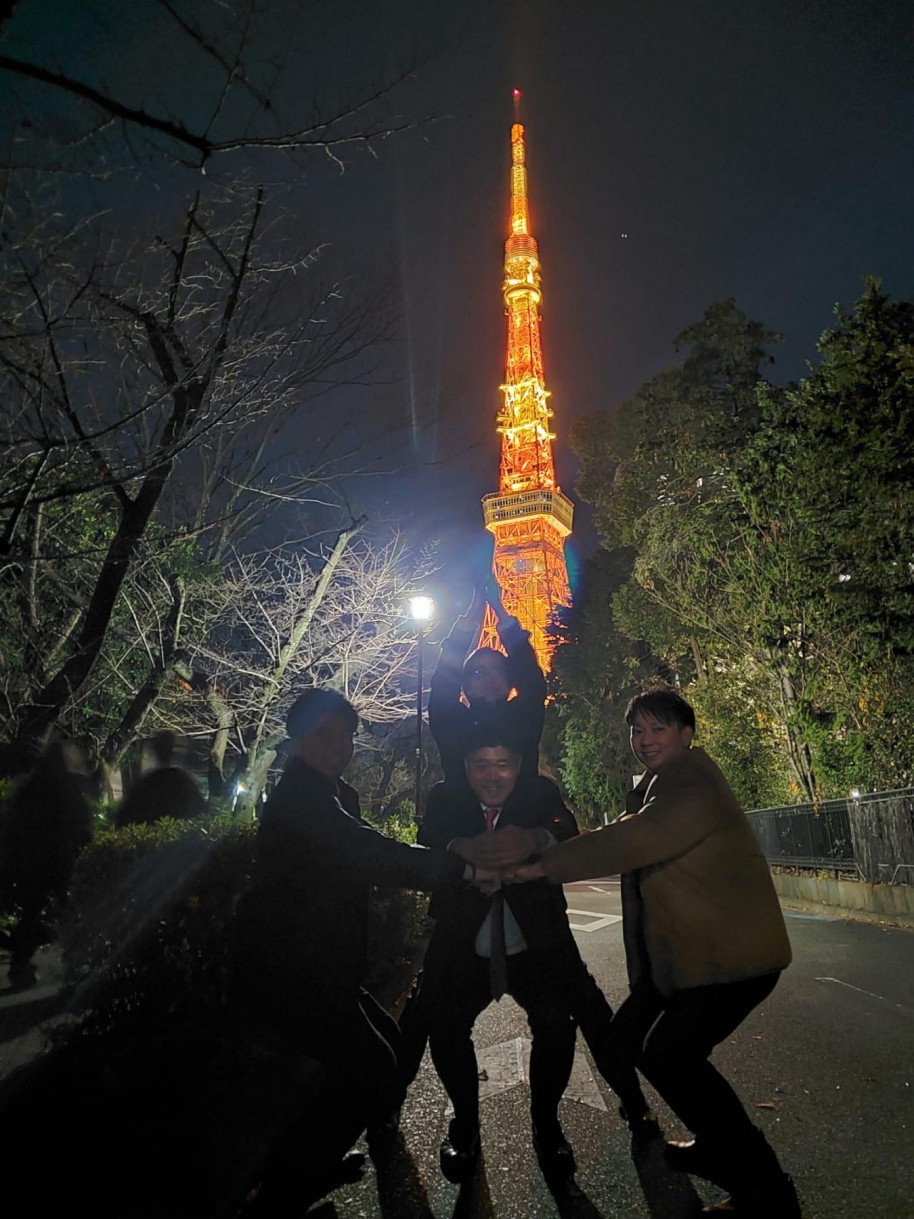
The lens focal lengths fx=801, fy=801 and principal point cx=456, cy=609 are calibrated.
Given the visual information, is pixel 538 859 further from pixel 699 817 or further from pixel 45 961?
pixel 45 961

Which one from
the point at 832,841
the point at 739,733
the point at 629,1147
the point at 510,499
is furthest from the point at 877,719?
the point at 510,499

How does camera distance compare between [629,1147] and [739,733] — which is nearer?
[629,1147]

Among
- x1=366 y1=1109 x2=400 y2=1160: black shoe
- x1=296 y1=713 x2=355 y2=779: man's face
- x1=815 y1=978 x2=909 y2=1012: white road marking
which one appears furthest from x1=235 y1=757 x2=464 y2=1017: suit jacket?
x1=815 y1=978 x2=909 y2=1012: white road marking

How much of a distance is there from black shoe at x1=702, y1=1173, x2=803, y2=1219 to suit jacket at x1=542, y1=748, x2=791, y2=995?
0.55 meters

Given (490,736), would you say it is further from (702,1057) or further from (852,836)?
(852,836)

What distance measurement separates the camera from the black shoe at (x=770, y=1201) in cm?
225

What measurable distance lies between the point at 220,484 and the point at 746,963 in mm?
9296

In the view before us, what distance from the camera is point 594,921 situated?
10852 millimetres

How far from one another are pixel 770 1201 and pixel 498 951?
106 centimetres

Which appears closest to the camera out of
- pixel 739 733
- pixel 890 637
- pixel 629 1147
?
pixel 629 1147

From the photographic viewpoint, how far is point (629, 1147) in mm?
3094

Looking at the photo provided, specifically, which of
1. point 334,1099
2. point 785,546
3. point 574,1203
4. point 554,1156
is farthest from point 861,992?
point 785,546

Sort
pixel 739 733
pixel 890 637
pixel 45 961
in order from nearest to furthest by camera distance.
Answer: pixel 45 961 < pixel 890 637 < pixel 739 733

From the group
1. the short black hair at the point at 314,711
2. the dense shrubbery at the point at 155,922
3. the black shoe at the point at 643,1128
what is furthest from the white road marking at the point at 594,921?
the short black hair at the point at 314,711
